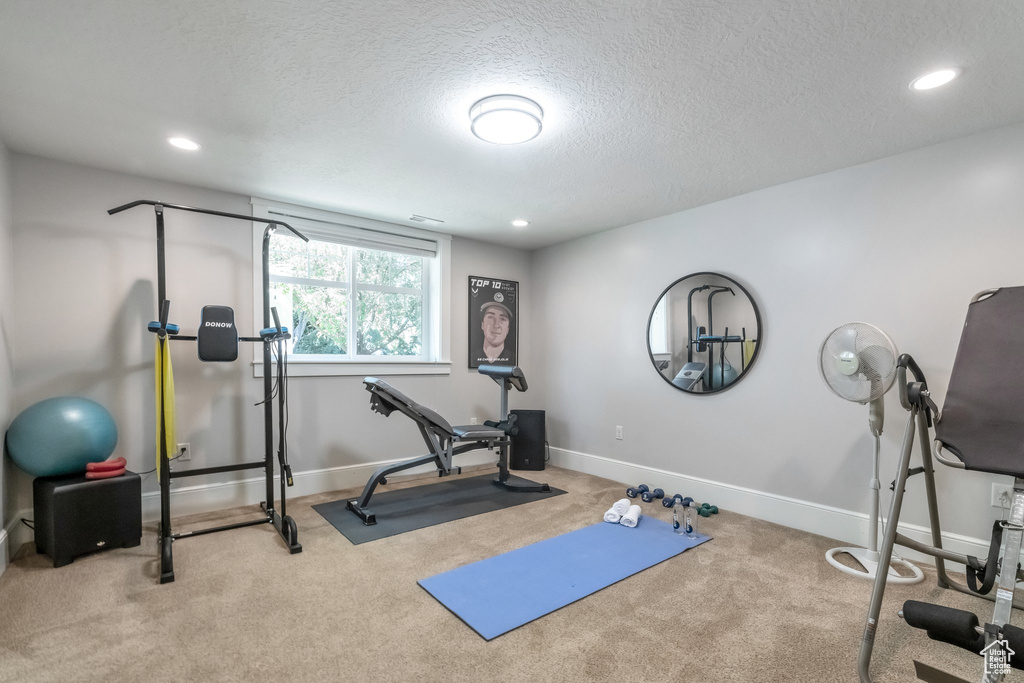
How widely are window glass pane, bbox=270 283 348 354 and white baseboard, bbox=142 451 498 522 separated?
1019mm

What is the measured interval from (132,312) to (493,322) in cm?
294

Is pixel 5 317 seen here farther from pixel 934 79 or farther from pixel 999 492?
pixel 999 492

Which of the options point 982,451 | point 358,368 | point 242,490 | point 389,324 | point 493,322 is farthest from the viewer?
point 493,322

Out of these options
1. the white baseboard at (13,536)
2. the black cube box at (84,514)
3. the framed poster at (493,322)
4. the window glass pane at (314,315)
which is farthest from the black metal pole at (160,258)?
the framed poster at (493,322)

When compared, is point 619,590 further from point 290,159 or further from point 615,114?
point 290,159

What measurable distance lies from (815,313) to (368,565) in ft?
10.2

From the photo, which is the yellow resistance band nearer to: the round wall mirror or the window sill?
the window sill

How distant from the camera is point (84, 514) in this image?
247cm

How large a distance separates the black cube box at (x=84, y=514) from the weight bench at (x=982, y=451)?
3.49 meters

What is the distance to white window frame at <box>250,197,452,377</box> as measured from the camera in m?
3.54

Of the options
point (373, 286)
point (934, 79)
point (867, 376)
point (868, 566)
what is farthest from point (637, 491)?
point (934, 79)

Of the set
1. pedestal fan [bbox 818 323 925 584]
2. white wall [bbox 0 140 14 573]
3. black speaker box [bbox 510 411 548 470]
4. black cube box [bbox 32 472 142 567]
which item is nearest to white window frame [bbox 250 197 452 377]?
black speaker box [bbox 510 411 548 470]

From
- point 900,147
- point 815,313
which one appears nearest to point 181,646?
point 815,313

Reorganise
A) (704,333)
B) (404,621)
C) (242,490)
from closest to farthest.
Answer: (404,621) < (242,490) < (704,333)
